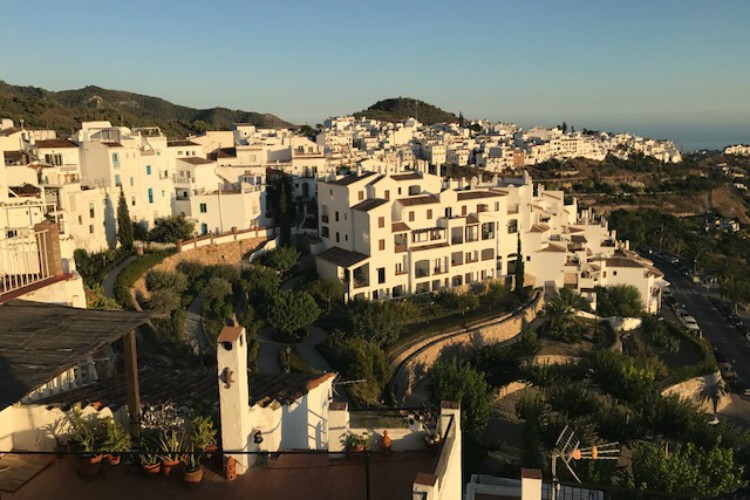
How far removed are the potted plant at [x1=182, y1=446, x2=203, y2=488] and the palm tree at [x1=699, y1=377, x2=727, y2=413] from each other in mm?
34861

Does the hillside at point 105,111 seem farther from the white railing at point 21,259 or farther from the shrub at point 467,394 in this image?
the white railing at point 21,259

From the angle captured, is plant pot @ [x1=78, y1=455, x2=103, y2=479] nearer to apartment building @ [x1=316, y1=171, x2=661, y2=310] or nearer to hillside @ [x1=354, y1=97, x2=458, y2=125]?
apartment building @ [x1=316, y1=171, x2=661, y2=310]

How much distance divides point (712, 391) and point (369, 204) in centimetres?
2375

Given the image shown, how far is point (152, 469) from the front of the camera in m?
7.18

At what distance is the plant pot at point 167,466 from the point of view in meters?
7.20

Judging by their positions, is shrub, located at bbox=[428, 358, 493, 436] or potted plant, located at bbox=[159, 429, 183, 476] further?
shrub, located at bbox=[428, 358, 493, 436]

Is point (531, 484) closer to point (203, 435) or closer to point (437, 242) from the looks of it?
point (203, 435)

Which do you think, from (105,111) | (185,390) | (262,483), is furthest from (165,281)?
(105,111)

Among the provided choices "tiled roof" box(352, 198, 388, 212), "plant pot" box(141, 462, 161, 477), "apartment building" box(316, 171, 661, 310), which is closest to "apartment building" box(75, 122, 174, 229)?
"apartment building" box(316, 171, 661, 310)

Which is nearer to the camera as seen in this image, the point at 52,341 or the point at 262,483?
the point at 262,483

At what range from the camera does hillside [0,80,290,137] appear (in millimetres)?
69938

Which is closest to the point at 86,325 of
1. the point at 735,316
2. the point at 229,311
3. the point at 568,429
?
the point at 568,429

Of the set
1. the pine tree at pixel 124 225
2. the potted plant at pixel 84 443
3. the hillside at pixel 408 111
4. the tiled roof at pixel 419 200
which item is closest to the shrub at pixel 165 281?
the pine tree at pixel 124 225

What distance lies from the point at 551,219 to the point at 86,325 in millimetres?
48050
